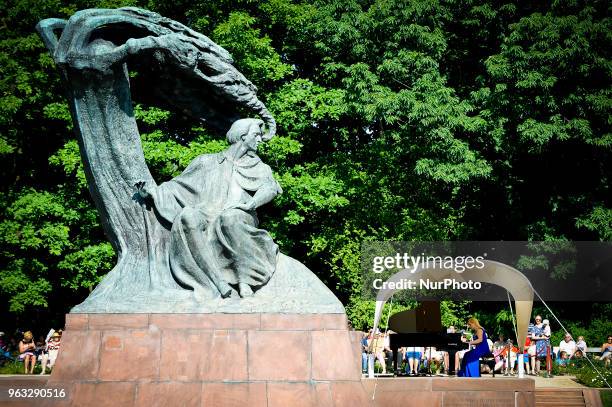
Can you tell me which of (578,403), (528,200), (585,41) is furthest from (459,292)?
(578,403)

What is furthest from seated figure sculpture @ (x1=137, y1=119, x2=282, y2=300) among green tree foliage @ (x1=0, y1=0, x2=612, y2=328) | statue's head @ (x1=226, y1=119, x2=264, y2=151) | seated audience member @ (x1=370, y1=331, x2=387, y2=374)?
green tree foliage @ (x1=0, y1=0, x2=612, y2=328)

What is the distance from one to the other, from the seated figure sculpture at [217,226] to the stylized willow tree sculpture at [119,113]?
0.72 ft

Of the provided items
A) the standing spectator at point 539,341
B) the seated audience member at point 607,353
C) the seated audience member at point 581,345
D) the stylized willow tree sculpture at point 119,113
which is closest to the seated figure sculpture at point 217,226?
the stylized willow tree sculpture at point 119,113

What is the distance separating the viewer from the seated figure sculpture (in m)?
8.97

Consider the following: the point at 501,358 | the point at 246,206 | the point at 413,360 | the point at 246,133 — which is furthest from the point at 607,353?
the point at 246,206

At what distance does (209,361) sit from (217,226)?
1.55 m

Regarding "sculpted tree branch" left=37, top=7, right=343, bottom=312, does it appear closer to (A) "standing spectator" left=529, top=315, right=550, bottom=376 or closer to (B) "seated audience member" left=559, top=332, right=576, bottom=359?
(A) "standing spectator" left=529, top=315, right=550, bottom=376

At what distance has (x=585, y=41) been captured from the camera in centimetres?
1861

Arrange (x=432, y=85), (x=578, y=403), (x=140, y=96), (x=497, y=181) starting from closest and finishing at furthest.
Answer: (x=140, y=96)
(x=578, y=403)
(x=432, y=85)
(x=497, y=181)

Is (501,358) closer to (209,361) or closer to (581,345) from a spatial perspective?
(581,345)

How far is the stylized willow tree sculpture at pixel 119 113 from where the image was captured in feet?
30.0

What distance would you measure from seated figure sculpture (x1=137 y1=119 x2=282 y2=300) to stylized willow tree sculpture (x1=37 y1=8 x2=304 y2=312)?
0.72ft

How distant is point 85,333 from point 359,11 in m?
15.1

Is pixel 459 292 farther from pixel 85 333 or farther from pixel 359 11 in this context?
pixel 85 333
